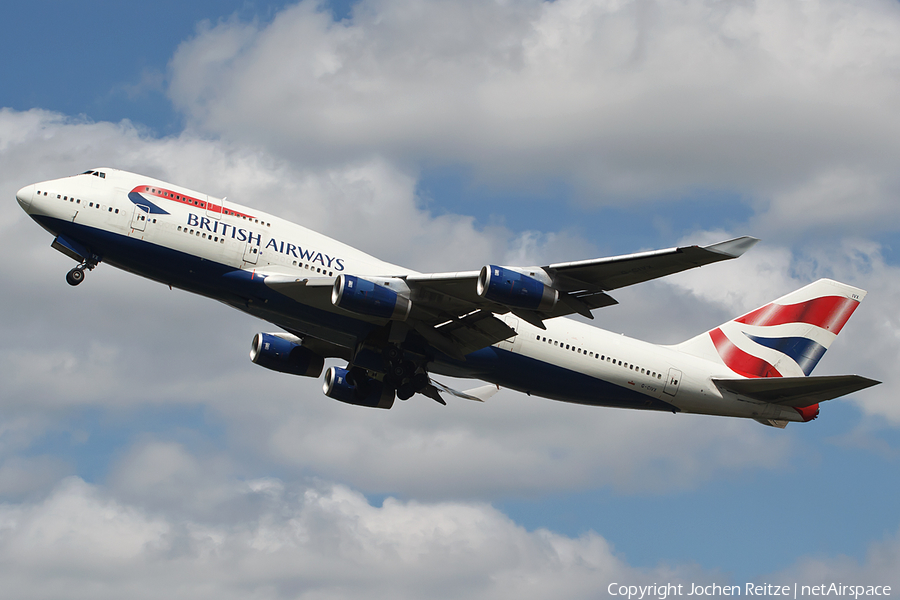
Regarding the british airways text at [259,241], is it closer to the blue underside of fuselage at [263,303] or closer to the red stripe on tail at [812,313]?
the blue underside of fuselage at [263,303]

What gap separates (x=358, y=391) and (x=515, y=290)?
1347 cm

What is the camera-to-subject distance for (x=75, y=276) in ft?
108

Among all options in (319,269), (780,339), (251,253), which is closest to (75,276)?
(251,253)

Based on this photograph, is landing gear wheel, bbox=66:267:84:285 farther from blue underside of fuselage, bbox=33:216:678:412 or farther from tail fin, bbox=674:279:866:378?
tail fin, bbox=674:279:866:378

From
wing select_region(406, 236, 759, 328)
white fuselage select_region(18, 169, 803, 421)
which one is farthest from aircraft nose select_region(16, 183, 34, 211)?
wing select_region(406, 236, 759, 328)

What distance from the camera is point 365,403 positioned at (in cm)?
4138

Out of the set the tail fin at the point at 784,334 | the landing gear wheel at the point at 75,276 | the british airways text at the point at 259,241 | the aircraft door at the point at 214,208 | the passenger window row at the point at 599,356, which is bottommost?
the landing gear wheel at the point at 75,276

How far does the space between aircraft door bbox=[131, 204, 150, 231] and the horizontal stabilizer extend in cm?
2345

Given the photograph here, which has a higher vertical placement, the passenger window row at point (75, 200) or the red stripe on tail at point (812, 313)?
the red stripe on tail at point (812, 313)

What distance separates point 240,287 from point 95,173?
6.64 m

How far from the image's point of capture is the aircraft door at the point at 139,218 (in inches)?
1272

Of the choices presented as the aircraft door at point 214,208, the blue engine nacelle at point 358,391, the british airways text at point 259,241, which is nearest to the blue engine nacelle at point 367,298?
the british airways text at point 259,241

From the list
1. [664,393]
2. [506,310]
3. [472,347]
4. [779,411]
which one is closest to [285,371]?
[472,347]

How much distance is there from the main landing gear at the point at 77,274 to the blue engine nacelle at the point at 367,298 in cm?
875
